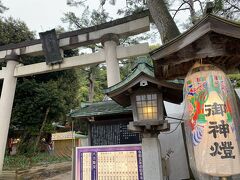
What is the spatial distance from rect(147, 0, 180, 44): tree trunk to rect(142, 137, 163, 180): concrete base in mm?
3533

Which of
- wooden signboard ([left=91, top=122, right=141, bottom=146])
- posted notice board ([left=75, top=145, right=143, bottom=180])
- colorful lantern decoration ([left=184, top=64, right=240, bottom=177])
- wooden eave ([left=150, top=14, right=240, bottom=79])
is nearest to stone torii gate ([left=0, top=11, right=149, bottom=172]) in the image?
wooden signboard ([left=91, top=122, right=141, bottom=146])

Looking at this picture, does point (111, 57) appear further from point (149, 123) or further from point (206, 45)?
point (206, 45)

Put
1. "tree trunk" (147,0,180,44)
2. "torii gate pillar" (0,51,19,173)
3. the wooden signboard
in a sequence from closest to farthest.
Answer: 1. the wooden signboard
2. "tree trunk" (147,0,180,44)
3. "torii gate pillar" (0,51,19,173)

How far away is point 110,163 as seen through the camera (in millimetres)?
5027

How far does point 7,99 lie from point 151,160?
29.1 ft

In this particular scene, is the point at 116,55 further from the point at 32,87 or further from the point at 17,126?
the point at 17,126

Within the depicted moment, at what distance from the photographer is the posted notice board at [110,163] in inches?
193

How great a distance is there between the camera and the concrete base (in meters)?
4.36

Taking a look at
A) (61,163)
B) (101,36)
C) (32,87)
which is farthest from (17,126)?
(101,36)

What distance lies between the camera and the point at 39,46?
1064 cm

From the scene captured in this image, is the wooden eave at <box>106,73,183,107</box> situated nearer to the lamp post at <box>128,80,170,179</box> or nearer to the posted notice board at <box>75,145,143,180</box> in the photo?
the lamp post at <box>128,80,170,179</box>

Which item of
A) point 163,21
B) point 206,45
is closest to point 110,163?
point 206,45

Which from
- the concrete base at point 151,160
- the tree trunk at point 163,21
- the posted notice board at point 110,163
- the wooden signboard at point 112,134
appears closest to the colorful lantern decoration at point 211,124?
the concrete base at point 151,160

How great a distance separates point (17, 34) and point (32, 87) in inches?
184
